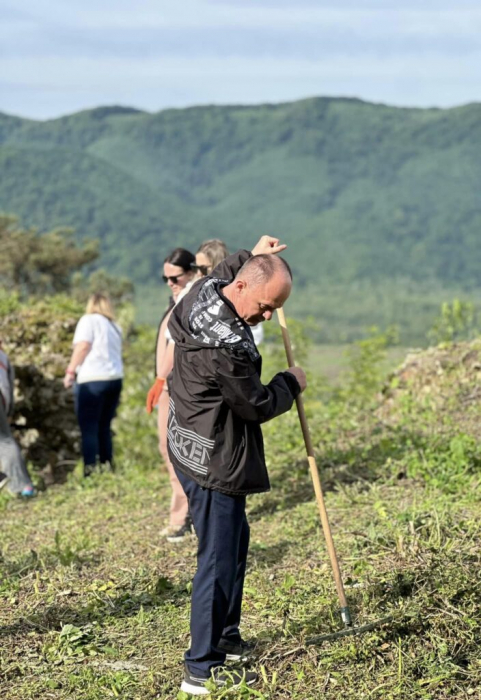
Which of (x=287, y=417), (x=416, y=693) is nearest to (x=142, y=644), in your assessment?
(x=416, y=693)

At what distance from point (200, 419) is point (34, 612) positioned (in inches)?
71.8

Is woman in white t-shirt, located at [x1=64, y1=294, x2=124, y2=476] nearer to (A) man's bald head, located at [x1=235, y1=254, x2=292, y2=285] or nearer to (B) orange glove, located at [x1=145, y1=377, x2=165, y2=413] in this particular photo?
(B) orange glove, located at [x1=145, y1=377, x2=165, y2=413]

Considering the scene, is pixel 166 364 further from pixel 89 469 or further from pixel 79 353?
pixel 89 469

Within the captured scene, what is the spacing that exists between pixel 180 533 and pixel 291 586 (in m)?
1.54

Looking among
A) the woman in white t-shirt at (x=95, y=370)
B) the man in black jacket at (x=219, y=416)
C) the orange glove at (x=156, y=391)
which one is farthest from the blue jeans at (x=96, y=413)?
the man in black jacket at (x=219, y=416)

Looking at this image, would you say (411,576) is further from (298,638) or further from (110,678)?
(110,678)

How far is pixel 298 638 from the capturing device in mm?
4324

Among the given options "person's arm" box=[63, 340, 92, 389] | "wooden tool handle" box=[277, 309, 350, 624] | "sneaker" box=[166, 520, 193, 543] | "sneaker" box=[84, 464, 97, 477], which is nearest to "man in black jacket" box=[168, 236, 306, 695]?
"wooden tool handle" box=[277, 309, 350, 624]

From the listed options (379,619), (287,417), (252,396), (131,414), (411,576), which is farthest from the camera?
(131,414)

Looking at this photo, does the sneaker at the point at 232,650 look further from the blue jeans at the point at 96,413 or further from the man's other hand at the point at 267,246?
the blue jeans at the point at 96,413

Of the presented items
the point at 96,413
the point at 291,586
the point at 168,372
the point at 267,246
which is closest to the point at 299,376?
the point at 267,246

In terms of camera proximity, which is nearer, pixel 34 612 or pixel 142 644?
pixel 142 644

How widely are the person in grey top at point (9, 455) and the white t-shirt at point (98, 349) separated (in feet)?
2.25

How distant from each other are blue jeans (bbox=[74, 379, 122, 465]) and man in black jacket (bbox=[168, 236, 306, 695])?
4822 mm
